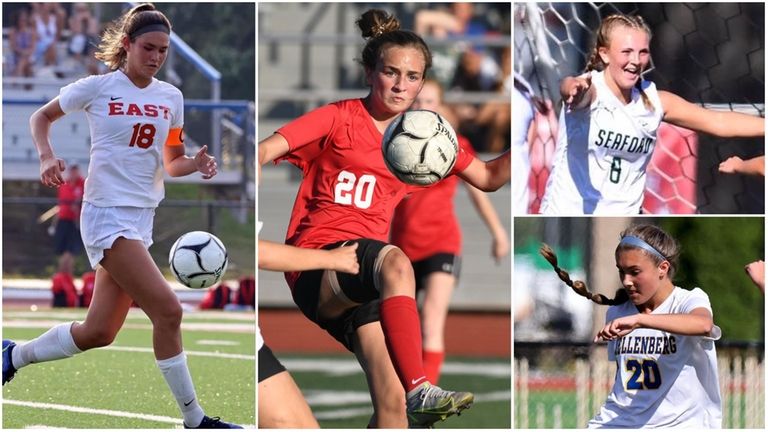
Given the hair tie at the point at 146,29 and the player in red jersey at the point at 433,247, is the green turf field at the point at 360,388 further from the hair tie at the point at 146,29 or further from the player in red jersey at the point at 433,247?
the hair tie at the point at 146,29

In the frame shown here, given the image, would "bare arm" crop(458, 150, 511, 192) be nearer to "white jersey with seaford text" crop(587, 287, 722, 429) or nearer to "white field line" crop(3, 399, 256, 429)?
"white jersey with seaford text" crop(587, 287, 722, 429)

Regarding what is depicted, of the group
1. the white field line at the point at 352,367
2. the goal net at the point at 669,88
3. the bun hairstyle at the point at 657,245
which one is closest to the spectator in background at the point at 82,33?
the white field line at the point at 352,367

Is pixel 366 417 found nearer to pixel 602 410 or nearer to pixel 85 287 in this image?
pixel 85 287

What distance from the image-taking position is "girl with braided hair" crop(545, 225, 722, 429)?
494cm

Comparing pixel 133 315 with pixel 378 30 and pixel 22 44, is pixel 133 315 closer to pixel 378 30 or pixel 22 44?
pixel 22 44

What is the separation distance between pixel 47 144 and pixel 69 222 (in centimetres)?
591

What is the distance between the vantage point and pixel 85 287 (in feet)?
29.7

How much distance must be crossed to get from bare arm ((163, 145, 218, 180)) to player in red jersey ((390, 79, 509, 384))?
8.49 ft

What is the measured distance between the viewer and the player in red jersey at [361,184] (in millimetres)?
5027

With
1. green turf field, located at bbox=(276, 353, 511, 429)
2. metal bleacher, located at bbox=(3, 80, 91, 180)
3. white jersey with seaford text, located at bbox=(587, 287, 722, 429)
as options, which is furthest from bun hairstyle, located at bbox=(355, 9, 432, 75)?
metal bleacher, located at bbox=(3, 80, 91, 180)

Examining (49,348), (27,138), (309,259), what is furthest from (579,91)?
(27,138)

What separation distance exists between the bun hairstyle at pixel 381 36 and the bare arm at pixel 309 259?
2.77ft

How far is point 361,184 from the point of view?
5191 mm

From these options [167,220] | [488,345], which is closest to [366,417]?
[167,220]
